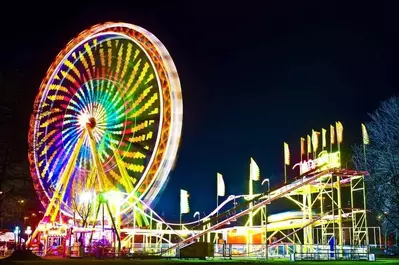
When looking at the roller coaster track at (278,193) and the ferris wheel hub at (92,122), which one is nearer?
the roller coaster track at (278,193)

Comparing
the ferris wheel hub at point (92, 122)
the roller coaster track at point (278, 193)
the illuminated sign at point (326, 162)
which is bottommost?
the roller coaster track at point (278, 193)

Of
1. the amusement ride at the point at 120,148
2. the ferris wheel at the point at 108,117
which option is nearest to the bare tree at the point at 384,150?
the amusement ride at the point at 120,148

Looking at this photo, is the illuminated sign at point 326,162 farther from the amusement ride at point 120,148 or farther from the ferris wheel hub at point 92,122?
the ferris wheel hub at point 92,122

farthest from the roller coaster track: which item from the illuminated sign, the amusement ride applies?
the illuminated sign

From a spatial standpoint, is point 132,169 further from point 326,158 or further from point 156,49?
point 326,158

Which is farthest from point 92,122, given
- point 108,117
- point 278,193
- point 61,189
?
point 278,193

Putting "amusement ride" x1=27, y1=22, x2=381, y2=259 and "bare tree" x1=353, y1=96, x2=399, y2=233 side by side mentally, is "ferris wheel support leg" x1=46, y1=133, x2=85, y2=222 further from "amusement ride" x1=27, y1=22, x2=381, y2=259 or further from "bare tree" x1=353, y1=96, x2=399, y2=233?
"bare tree" x1=353, y1=96, x2=399, y2=233

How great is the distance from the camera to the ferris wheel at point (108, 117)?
3869cm

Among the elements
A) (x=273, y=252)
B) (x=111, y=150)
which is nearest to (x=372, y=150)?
(x=273, y=252)

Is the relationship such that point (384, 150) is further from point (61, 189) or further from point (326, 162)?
point (61, 189)

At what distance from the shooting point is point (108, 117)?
40906mm

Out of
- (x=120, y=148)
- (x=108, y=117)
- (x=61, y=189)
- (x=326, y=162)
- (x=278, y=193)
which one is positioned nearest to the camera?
(x=120, y=148)

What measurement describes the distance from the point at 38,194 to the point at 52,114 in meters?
6.25

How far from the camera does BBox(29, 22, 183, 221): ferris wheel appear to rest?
38688 mm
